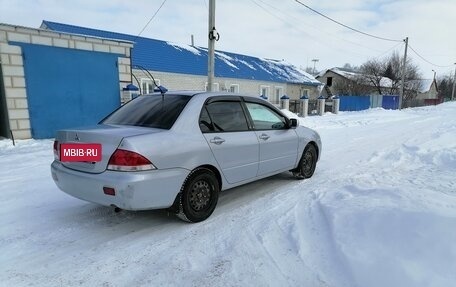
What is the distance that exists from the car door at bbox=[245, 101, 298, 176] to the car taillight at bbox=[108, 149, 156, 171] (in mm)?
1954

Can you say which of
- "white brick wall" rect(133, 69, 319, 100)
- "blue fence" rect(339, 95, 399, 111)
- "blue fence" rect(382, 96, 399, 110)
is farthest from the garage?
"blue fence" rect(382, 96, 399, 110)

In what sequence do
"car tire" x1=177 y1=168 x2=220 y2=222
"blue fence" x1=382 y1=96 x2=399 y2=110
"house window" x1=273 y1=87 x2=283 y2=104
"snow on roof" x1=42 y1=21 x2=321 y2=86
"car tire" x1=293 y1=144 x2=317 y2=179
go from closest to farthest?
1. "car tire" x1=177 y1=168 x2=220 y2=222
2. "car tire" x1=293 y1=144 x2=317 y2=179
3. "snow on roof" x1=42 y1=21 x2=321 y2=86
4. "house window" x1=273 y1=87 x2=283 y2=104
5. "blue fence" x1=382 y1=96 x2=399 y2=110

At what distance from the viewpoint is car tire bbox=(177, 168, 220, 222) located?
3849 mm

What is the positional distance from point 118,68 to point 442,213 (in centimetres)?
1083

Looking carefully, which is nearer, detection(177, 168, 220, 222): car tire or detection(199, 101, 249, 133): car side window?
detection(177, 168, 220, 222): car tire

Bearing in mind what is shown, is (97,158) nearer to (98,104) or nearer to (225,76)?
(98,104)

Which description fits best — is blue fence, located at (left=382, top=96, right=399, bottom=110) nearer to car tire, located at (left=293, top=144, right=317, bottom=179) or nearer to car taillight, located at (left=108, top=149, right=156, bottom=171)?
car tire, located at (left=293, top=144, right=317, bottom=179)

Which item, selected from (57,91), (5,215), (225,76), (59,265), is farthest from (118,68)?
(225,76)

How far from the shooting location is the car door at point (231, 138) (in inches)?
164

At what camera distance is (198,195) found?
4.03 m

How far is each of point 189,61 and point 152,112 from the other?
20248mm

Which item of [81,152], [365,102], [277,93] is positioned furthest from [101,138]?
[365,102]

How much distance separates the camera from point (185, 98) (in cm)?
425

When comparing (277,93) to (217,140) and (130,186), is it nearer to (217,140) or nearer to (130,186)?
(217,140)
